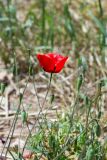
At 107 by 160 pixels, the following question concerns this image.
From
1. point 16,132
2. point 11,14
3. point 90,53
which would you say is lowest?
point 16,132

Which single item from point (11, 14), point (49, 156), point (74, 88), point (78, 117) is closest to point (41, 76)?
point (74, 88)

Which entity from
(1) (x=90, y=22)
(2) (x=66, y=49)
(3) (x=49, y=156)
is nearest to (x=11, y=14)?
(2) (x=66, y=49)

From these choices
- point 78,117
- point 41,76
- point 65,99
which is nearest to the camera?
point 78,117

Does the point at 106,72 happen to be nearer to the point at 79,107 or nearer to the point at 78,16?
the point at 79,107

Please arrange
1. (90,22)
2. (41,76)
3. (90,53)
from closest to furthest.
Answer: (41,76)
(90,53)
(90,22)

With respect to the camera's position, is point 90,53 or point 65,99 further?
point 90,53

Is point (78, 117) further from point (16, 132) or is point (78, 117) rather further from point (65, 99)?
point (65, 99)

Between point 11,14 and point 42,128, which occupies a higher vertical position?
point 11,14

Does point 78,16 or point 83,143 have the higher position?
point 78,16

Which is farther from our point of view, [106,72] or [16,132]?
[106,72]

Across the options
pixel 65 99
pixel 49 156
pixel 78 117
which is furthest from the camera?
pixel 65 99
